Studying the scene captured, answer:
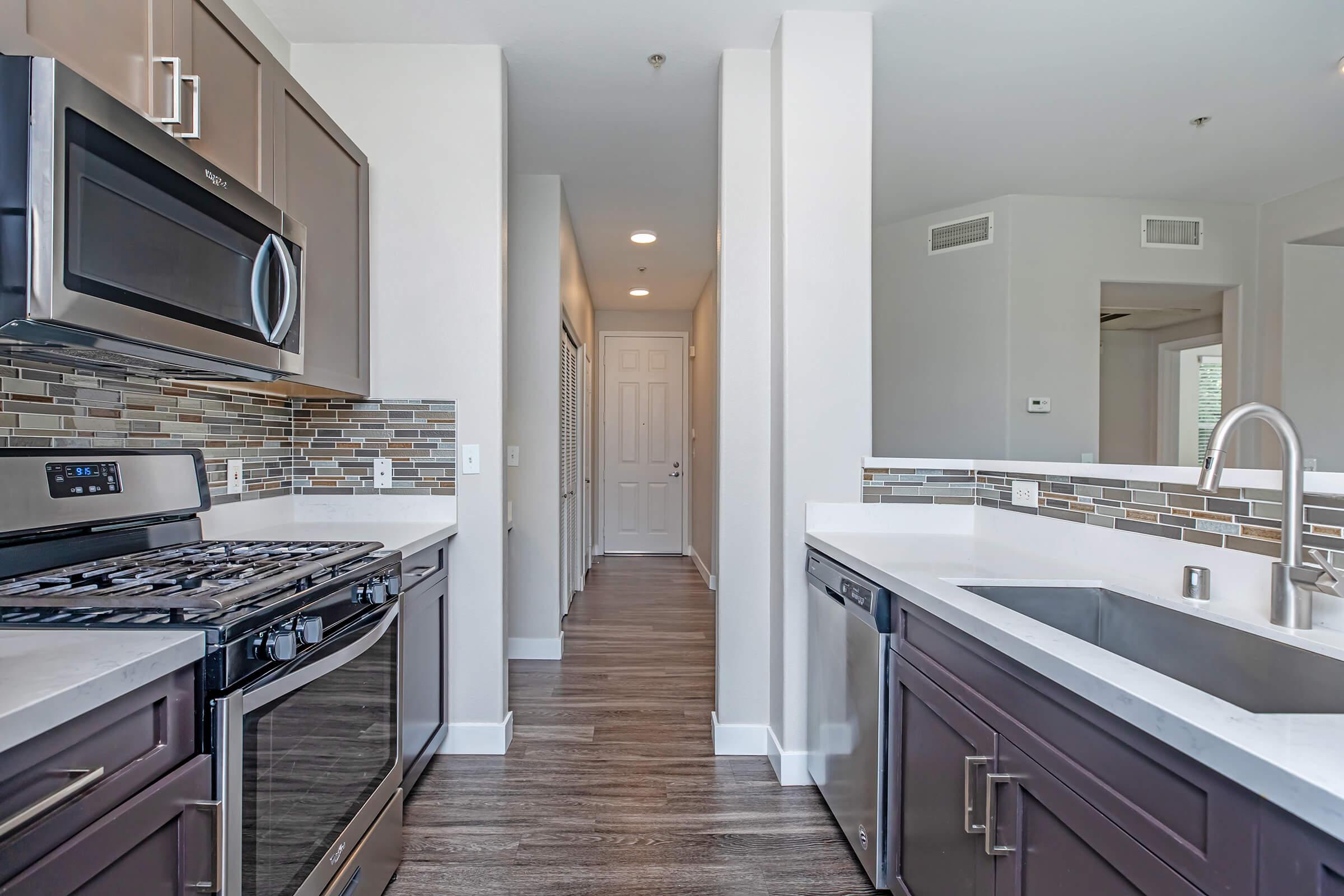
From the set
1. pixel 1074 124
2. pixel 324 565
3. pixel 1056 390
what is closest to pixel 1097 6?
pixel 1074 124

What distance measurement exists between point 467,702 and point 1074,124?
373 centimetres

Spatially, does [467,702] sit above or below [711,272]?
below

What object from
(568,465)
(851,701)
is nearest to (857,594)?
(851,701)

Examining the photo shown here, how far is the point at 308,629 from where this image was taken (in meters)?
1.25

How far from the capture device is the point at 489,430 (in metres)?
2.41

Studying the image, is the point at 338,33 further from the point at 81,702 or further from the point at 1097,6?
the point at 1097,6

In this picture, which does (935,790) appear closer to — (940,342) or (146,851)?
(146,851)

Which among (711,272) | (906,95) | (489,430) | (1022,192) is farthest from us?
(711,272)

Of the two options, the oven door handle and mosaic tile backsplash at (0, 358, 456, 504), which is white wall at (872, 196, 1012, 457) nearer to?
mosaic tile backsplash at (0, 358, 456, 504)

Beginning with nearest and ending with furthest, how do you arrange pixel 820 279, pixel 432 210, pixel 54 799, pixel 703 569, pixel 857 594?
pixel 54 799
pixel 857 594
pixel 820 279
pixel 432 210
pixel 703 569

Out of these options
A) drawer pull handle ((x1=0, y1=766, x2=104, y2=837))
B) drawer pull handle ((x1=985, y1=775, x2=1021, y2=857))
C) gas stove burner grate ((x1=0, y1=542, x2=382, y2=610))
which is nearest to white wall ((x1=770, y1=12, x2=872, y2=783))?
drawer pull handle ((x1=985, y1=775, x2=1021, y2=857))

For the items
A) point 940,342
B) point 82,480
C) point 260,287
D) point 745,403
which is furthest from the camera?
point 940,342

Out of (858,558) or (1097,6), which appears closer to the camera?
(858,558)

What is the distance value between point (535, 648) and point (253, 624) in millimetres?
2561
